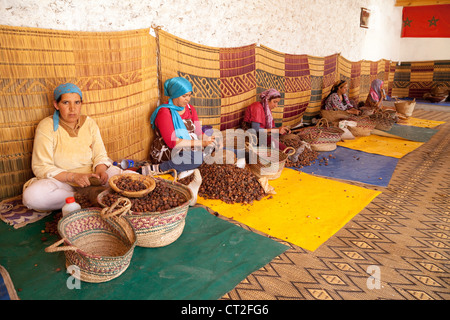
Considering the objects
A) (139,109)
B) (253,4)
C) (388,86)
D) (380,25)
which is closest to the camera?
(139,109)

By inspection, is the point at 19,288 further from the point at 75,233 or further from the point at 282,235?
the point at 282,235

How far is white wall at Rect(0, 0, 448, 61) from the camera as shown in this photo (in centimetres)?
253

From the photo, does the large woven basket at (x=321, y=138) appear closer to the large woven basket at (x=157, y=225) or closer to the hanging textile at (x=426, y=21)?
the large woven basket at (x=157, y=225)

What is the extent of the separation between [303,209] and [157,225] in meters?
1.34

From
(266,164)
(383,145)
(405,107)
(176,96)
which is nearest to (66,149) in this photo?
(176,96)

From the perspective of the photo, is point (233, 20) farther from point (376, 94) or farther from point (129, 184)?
point (376, 94)

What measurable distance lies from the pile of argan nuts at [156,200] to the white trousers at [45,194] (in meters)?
0.55

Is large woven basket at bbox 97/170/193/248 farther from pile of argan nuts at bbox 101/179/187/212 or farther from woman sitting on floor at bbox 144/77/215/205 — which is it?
woman sitting on floor at bbox 144/77/215/205

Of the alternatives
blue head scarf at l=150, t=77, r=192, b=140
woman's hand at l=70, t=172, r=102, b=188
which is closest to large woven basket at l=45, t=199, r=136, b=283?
woman's hand at l=70, t=172, r=102, b=188

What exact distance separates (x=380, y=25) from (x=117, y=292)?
10.0 meters

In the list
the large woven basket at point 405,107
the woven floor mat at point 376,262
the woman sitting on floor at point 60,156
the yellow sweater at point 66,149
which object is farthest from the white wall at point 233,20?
the woven floor mat at point 376,262

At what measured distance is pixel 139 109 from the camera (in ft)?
10.6

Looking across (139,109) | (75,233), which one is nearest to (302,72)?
(139,109)

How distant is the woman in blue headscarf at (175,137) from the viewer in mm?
3096
